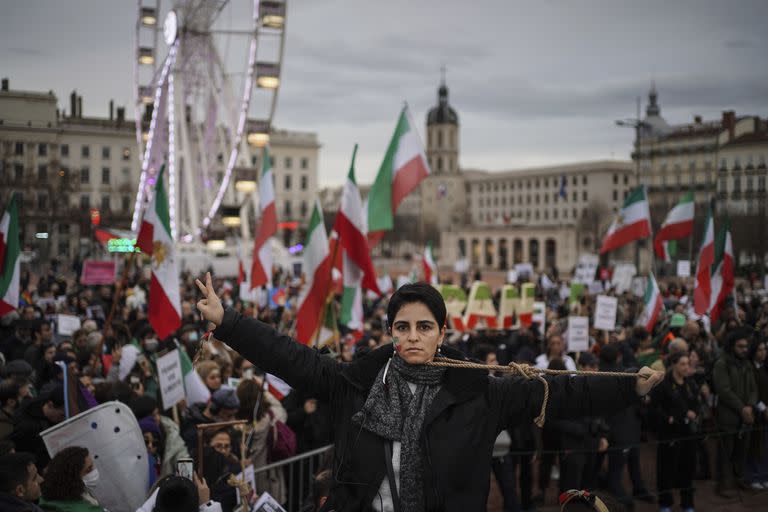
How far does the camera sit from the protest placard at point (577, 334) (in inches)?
408

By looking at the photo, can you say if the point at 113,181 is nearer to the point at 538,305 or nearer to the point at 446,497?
the point at 538,305

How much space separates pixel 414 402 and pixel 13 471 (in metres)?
2.33

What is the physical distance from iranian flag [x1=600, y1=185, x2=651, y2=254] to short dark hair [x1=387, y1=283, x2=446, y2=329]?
11352 mm

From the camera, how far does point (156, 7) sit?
95.5 ft

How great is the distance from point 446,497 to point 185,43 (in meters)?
28.6

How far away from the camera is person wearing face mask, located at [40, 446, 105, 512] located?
13.3ft

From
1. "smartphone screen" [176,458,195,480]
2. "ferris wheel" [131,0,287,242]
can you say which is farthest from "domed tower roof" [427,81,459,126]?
"smartphone screen" [176,458,195,480]

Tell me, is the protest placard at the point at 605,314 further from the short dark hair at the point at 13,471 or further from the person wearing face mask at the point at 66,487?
the short dark hair at the point at 13,471

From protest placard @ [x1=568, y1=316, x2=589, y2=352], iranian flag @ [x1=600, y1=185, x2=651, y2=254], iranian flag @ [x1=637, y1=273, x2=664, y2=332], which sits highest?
iranian flag @ [x1=600, y1=185, x2=651, y2=254]

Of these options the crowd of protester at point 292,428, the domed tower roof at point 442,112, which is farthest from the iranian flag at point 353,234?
the domed tower roof at point 442,112

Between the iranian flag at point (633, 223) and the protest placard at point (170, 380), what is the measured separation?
8.92 m

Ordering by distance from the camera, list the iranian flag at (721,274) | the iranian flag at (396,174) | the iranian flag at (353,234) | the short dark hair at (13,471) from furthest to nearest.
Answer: the iranian flag at (721,274)
the iranian flag at (396,174)
the iranian flag at (353,234)
the short dark hair at (13,471)

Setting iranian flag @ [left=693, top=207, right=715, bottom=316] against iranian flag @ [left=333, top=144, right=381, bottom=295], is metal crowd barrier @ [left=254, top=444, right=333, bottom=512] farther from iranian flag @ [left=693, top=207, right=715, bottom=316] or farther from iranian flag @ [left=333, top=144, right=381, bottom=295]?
iranian flag @ [left=693, top=207, right=715, bottom=316]

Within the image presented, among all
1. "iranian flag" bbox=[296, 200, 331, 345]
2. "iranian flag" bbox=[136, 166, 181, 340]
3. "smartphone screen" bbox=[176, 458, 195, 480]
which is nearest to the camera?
"smartphone screen" bbox=[176, 458, 195, 480]
